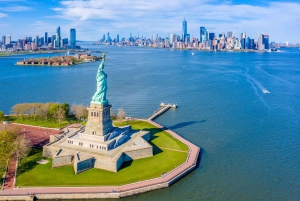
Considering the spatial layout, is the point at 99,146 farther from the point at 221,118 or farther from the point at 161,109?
the point at 221,118

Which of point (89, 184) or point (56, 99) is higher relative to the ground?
point (56, 99)

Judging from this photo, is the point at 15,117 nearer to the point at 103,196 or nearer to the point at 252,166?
the point at 103,196

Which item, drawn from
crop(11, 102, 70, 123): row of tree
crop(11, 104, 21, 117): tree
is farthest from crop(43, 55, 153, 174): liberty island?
crop(11, 104, 21, 117): tree

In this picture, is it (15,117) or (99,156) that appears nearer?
A: (99,156)

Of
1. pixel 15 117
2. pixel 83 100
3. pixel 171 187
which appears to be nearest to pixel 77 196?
pixel 171 187

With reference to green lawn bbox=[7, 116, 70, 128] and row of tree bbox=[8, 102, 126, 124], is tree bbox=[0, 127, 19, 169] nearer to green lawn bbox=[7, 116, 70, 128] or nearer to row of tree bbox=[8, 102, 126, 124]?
green lawn bbox=[7, 116, 70, 128]

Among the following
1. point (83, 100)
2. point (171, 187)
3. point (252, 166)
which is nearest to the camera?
point (171, 187)

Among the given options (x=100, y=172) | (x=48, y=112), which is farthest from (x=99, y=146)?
(x=48, y=112)
